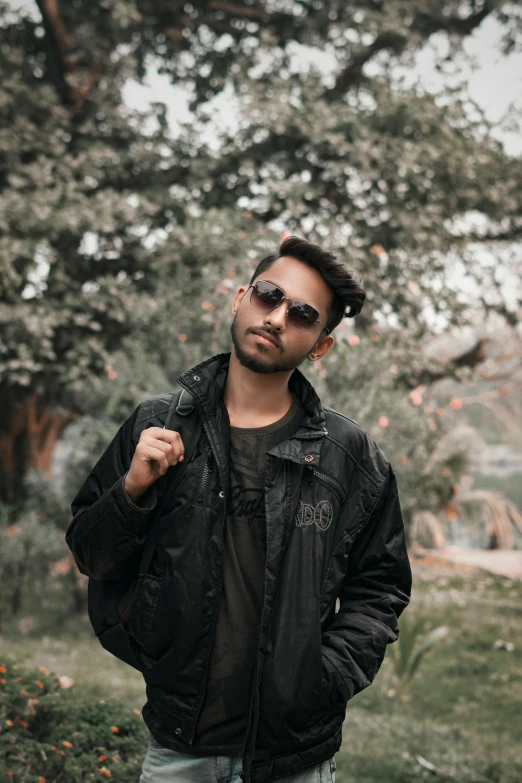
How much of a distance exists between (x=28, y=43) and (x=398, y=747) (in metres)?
8.14

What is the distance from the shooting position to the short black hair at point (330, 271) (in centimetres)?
196

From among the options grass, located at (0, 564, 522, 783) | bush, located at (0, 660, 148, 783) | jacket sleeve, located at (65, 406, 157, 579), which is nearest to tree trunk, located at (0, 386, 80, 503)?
grass, located at (0, 564, 522, 783)

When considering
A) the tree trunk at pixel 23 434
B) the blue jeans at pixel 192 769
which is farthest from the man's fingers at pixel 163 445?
the tree trunk at pixel 23 434

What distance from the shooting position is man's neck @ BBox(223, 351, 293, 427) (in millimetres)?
1953

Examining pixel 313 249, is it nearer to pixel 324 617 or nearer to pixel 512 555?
pixel 324 617

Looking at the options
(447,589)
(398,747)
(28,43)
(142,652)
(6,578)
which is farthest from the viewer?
(447,589)

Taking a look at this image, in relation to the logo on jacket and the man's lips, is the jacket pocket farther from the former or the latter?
the man's lips

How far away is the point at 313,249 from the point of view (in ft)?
6.42

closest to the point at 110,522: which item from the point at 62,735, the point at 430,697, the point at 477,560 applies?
the point at 62,735

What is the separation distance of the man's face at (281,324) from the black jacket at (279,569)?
0.13 metres

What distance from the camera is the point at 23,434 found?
9594 millimetres

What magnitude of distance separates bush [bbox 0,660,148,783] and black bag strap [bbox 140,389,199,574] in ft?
5.41

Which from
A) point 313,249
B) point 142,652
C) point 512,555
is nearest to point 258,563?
point 142,652

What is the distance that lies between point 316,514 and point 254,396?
0.34m
